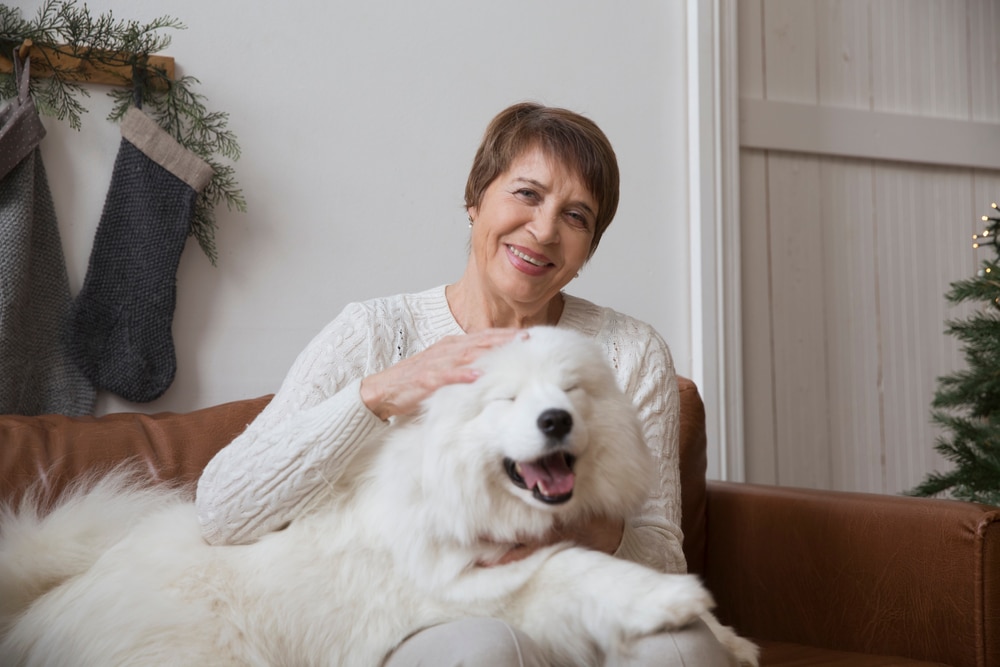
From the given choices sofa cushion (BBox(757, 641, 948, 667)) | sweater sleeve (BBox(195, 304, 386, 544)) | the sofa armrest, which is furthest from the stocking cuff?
sofa cushion (BBox(757, 641, 948, 667))

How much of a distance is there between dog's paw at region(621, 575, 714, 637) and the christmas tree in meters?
1.67

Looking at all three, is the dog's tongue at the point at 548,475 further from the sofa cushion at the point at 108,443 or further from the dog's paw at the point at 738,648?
→ the sofa cushion at the point at 108,443

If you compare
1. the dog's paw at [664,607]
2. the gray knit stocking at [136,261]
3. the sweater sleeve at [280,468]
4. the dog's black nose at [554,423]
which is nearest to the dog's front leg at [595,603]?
the dog's paw at [664,607]

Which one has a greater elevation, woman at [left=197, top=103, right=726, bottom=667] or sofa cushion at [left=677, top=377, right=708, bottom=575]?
woman at [left=197, top=103, right=726, bottom=667]

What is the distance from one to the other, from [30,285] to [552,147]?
4.09ft

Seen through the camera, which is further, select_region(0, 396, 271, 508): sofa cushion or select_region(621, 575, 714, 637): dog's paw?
select_region(0, 396, 271, 508): sofa cushion

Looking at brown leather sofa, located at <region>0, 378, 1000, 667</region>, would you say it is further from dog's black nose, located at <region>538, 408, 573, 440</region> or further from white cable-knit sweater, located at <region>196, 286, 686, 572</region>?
dog's black nose, located at <region>538, 408, 573, 440</region>

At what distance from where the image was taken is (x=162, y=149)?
204 centimetres

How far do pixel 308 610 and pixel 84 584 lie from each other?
0.32m

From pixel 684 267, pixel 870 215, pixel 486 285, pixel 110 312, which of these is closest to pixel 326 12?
pixel 110 312

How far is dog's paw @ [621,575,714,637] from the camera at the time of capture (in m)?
1.04

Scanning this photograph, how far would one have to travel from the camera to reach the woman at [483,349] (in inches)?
48.5

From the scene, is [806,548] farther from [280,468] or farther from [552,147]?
[280,468]

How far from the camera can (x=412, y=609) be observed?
3.86 feet
